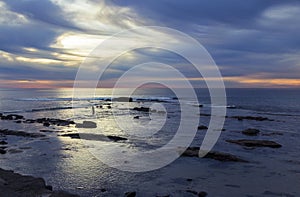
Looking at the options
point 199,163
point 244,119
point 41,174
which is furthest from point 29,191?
point 244,119

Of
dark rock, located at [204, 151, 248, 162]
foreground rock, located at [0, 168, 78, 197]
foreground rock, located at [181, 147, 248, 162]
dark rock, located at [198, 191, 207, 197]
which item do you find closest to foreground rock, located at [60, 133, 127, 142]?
foreground rock, located at [181, 147, 248, 162]

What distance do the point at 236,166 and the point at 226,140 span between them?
9.73m

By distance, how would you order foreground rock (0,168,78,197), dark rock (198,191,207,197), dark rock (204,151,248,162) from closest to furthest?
foreground rock (0,168,78,197), dark rock (198,191,207,197), dark rock (204,151,248,162)

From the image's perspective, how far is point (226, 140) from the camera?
92.9 ft

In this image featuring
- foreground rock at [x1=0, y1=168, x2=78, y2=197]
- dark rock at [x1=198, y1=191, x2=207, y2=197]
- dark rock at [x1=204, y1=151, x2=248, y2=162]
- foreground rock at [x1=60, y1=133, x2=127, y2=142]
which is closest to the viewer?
foreground rock at [x1=0, y1=168, x2=78, y2=197]

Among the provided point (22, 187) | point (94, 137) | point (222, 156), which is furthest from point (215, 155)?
point (22, 187)

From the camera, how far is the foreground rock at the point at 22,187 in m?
12.1

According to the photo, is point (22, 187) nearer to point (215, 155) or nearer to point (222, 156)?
point (215, 155)

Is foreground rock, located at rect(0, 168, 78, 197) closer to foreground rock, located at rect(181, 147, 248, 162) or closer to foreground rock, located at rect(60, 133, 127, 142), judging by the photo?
foreground rock, located at rect(181, 147, 248, 162)

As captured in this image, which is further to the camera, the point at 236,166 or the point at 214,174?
the point at 236,166

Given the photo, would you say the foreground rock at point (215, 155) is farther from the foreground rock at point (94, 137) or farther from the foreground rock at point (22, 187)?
the foreground rock at point (22, 187)

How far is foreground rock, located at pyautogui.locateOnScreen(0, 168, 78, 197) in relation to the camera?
12078mm

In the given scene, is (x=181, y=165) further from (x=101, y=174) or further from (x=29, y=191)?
(x=29, y=191)

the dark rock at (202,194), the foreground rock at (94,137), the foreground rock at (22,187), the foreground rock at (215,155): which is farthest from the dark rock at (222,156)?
the foreground rock at (22,187)
